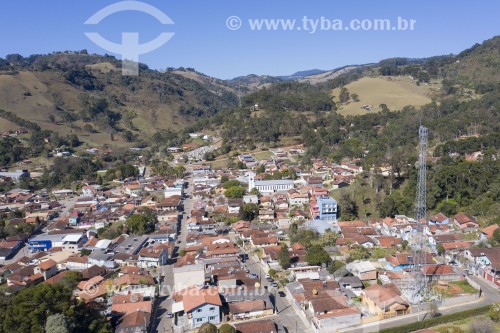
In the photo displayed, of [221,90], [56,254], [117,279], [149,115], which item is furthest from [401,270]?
[221,90]

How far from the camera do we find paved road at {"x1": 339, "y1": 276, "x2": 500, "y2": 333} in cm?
1487

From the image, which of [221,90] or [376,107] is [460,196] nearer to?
[376,107]

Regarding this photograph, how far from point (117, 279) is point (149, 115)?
58.6 m

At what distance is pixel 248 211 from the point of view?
26.9 m

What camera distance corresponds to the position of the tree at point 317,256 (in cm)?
1955

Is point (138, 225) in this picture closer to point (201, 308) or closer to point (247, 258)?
point (247, 258)

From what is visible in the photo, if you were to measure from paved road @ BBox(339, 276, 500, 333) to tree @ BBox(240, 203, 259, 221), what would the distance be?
12.9m

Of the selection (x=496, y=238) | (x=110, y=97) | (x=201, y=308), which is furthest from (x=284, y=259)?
(x=110, y=97)

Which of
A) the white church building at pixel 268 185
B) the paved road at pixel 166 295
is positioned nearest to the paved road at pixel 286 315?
the paved road at pixel 166 295

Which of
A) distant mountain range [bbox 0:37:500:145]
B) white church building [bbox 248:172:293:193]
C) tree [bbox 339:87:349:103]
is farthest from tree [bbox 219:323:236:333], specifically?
tree [bbox 339:87:349:103]

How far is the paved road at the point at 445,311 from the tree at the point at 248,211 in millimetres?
12878

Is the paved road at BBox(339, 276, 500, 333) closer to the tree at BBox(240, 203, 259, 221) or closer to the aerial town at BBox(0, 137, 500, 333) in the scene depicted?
the aerial town at BBox(0, 137, 500, 333)

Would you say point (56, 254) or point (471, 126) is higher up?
point (471, 126)

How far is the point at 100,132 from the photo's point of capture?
2486 inches
